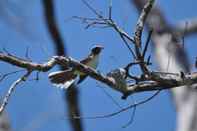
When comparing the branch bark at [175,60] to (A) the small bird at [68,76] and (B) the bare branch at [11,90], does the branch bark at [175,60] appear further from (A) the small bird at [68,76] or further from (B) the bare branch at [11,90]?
(B) the bare branch at [11,90]

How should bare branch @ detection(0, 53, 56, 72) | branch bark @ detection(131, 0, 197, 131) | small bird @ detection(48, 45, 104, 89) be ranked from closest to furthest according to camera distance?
bare branch @ detection(0, 53, 56, 72), small bird @ detection(48, 45, 104, 89), branch bark @ detection(131, 0, 197, 131)

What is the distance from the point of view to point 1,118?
1574 mm

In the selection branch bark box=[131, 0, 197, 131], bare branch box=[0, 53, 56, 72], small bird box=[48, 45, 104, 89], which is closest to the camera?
bare branch box=[0, 53, 56, 72]

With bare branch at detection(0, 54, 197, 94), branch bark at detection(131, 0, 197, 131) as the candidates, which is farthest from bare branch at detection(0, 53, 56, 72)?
branch bark at detection(131, 0, 197, 131)

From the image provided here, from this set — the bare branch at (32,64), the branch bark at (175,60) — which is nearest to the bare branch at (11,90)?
the bare branch at (32,64)

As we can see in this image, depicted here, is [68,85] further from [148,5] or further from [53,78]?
[148,5]

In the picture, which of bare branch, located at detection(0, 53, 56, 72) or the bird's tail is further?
the bird's tail

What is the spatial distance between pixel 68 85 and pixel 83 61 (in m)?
0.09

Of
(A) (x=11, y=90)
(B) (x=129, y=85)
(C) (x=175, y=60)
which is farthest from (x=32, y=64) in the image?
(C) (x=175, y=60)

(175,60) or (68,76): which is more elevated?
(175,60)

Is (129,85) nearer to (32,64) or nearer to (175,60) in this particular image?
(32,64)

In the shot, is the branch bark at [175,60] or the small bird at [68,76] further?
the branch bark at [175,60]

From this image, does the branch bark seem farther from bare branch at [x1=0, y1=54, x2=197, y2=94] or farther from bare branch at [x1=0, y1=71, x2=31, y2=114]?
bare branch at [x1=0, y1=71, x2=31, y2=114]

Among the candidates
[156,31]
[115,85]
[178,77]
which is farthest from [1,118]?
[156,31]
